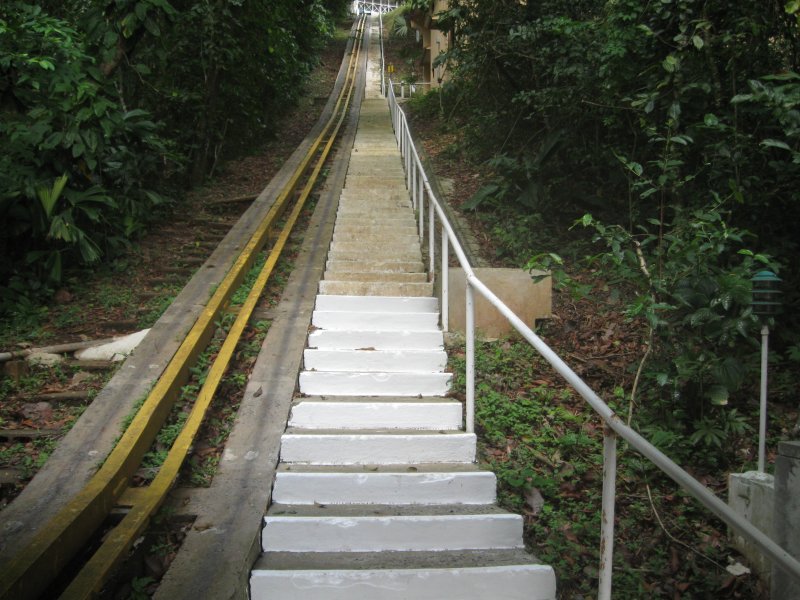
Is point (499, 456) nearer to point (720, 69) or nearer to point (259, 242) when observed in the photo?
point (720, 69)

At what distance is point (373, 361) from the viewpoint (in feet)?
15.5

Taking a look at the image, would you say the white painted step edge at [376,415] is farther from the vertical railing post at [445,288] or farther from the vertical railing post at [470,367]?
the vertical railing post at [445,288]

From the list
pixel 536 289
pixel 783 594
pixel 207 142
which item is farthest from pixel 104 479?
pixel 207 142

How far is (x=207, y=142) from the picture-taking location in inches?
455

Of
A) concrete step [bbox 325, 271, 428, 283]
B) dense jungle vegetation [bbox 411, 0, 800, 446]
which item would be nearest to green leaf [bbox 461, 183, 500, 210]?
dense jungle vegetation [bbox 411, 0, 800, 446]

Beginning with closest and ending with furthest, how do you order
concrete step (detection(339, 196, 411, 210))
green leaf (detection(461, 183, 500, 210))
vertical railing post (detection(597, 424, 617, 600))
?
vertical railing post (detection(597, 424, 617, 600)) < concrete step (detection(339, 196, 411, 210)) < green leaf (detection(461, 183, 500, 210))

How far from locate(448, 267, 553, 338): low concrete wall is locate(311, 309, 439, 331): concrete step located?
9.1 inches

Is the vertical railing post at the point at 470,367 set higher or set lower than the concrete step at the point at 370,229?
lower

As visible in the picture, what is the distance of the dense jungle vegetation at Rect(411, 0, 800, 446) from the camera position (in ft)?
13.1

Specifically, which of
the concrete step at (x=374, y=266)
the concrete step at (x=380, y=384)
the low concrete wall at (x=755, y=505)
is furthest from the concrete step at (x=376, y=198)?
the low concrete wall at (x=755, y=505)

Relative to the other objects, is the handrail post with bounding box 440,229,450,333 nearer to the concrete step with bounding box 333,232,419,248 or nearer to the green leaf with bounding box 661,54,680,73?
the green leaf with bounding box 661,54,680,73

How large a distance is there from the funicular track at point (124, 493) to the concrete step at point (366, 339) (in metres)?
0.64

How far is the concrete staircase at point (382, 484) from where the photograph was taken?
108 inches

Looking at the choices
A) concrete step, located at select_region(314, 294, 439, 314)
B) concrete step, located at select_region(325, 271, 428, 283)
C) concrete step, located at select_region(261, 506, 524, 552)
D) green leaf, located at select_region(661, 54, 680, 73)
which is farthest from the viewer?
concrete step, located at select_region(325, 271, 428, 283)
